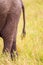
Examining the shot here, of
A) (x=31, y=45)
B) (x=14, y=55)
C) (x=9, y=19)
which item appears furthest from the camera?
(x=31, y=45)

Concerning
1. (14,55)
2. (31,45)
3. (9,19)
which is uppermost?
(9,19)

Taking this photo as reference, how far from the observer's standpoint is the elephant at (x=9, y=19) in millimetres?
5414

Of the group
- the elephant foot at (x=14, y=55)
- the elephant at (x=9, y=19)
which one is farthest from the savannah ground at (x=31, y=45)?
the elephant at (x=9, y=19)

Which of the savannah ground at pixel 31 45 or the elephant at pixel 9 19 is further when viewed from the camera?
the savannah ground at pixel 31 45

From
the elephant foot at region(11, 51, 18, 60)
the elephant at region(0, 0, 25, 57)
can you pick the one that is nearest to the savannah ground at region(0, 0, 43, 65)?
the elephant foot at region(11, 51, 18, 60)

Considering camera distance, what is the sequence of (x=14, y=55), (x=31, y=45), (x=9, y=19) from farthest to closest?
(x=31, y=45) → (x=14, y=55) → (x=9, y=19)

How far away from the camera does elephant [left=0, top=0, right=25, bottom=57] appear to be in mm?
5414

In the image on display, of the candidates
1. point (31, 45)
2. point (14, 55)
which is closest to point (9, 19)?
point (14, 55)

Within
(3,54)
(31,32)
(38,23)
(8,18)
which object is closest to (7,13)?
(8,18)

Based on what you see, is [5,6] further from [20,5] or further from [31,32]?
[31,32]

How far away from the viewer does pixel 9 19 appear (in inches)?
220

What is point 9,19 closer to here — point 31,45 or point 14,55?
point 14,55

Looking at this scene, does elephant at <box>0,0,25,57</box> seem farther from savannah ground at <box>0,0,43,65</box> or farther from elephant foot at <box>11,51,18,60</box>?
savannah ground at <box>0,0,43,65</box>

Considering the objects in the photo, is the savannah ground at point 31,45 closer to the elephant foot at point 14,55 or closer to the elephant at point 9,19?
the elephant foot at point 14,55
